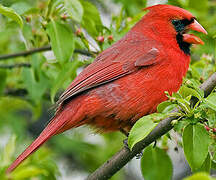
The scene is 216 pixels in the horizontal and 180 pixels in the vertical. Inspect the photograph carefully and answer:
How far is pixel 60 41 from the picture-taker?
394 centimetres

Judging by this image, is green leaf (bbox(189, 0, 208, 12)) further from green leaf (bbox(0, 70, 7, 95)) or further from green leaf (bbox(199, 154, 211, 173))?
green leaf (bbox(199, 154, 211, 173))

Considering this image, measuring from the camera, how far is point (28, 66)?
191 inches

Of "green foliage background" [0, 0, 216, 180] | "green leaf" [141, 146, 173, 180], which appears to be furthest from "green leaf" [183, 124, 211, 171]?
"green leaf" [141, 146, 173, 180]

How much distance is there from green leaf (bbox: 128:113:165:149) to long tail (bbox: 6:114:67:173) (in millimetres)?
975

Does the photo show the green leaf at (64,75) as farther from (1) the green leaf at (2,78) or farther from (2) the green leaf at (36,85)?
(1) the green leaf at (2,78)

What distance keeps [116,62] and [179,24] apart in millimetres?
645

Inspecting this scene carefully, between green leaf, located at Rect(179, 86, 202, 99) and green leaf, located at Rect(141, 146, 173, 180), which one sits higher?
green leaf, located at Rect(179, 86, 202, 99)

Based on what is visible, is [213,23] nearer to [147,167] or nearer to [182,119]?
[147,167]

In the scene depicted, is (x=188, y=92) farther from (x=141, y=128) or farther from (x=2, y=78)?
Result: (x=2, y=78)

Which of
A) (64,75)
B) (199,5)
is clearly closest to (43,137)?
(64,75)

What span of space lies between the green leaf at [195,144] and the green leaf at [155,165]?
2.99ft

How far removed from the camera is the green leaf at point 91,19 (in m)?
4.22

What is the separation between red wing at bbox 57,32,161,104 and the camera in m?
4.05

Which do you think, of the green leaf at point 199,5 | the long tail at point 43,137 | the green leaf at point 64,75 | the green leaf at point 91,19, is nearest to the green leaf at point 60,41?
the green leaf at point 64,75
